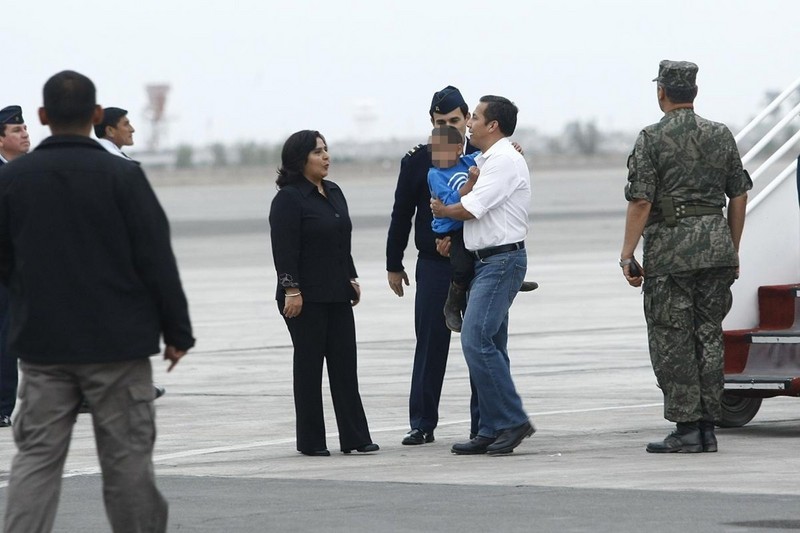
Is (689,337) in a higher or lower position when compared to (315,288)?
lower

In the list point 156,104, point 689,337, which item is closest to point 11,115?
point 689,337

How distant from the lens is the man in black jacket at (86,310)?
19.2 feet

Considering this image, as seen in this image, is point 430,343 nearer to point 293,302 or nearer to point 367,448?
point 367,448

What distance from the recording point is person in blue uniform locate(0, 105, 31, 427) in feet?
36.9

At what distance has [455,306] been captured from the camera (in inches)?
384

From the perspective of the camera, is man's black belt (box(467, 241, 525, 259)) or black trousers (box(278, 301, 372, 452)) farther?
black trousers (box(278, 301, 372, 452))

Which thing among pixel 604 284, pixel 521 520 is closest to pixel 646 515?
pixel 521 520

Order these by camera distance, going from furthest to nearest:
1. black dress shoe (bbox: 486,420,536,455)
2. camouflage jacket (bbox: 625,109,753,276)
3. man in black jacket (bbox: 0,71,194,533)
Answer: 1. black dress shoe (bbox: 486,420,536,455)
2. camouflage jacket (bbox: 625,109,753,276)
3. man in black jacket (bbox: 0,71,194,533)

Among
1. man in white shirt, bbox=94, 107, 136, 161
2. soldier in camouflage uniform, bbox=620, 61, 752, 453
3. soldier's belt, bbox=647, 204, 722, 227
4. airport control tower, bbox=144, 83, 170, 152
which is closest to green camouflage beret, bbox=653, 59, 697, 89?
soldier in camouflage uniform, bbox=620, 61, 752, 453

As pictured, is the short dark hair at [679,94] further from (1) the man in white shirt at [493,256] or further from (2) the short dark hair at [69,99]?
(2) the short dark hair at [69,99]

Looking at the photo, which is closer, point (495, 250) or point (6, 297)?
point (495, 250)

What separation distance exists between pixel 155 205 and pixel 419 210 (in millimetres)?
4382

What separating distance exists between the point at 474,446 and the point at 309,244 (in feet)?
4.72

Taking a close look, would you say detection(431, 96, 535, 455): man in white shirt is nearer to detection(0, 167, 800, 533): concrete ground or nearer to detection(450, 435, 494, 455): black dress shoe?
detection(450, 435, 494, 455): black dress shoe
